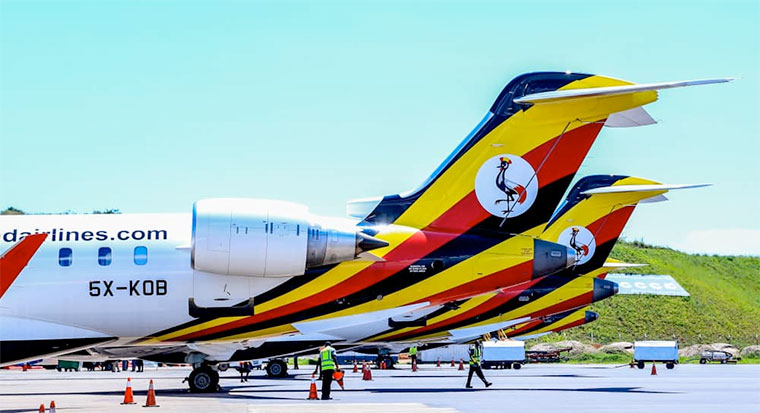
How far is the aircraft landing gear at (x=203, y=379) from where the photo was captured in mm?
26312

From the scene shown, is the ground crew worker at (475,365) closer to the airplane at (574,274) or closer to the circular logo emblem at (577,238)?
the airplane at (574,274)

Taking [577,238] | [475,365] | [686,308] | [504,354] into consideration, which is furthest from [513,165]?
[686,308]

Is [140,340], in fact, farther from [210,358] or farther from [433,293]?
[433,293]

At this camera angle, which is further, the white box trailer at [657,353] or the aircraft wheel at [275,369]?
the white box trailer at [657,353]

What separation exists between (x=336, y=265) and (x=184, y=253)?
3.34 metres

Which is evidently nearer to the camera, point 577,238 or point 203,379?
point 203,379

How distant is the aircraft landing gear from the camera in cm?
2631

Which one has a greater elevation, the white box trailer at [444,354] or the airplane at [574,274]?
the airplane at [574,274]

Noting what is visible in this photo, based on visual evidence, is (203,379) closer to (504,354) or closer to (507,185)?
(507,185)

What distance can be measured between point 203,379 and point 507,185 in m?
9.54

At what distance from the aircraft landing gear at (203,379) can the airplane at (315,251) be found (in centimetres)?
329

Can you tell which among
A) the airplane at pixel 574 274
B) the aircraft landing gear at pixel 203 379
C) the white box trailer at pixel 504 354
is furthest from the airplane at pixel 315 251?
the white box trailer at pixel 504 354

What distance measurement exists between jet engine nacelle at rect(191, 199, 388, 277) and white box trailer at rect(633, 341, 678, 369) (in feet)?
108

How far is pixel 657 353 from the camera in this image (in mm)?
51812
